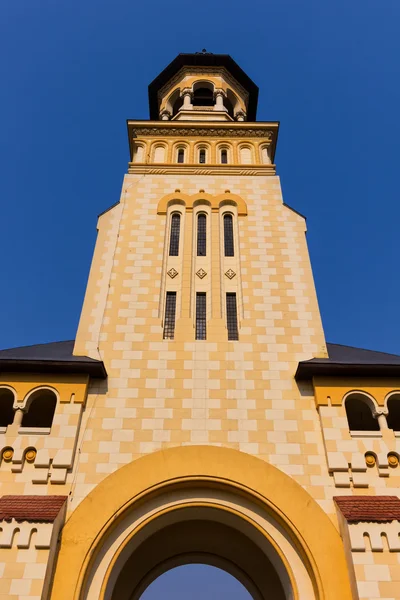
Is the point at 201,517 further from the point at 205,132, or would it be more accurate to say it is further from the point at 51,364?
the point at 205,132

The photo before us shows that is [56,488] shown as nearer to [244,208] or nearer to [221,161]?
[244,208]

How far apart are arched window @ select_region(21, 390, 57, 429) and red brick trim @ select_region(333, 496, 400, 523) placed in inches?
321

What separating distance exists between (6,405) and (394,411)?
39.1 ft

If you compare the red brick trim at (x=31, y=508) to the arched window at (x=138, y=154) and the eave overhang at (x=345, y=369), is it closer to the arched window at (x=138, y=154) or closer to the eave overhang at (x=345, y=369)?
the eave overhang at (x=345, y=369)

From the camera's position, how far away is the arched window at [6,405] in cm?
1393

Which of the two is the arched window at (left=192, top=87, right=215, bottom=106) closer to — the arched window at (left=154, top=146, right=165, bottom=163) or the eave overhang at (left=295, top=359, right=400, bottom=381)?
the arched window at (left=154, top=146, right=165, bottom=163)

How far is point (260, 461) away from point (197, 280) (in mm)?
6951

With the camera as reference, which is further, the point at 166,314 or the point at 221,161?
the point at 221,161

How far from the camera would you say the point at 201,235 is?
63.0 feet

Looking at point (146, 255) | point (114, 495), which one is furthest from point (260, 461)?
point (146, 255)

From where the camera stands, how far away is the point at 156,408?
13695 mm

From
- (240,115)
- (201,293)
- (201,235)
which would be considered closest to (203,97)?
(240,115)

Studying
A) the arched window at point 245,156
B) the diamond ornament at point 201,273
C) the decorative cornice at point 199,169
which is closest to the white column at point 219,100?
the arched window at point 245,156

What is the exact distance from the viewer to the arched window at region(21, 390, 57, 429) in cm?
1463
